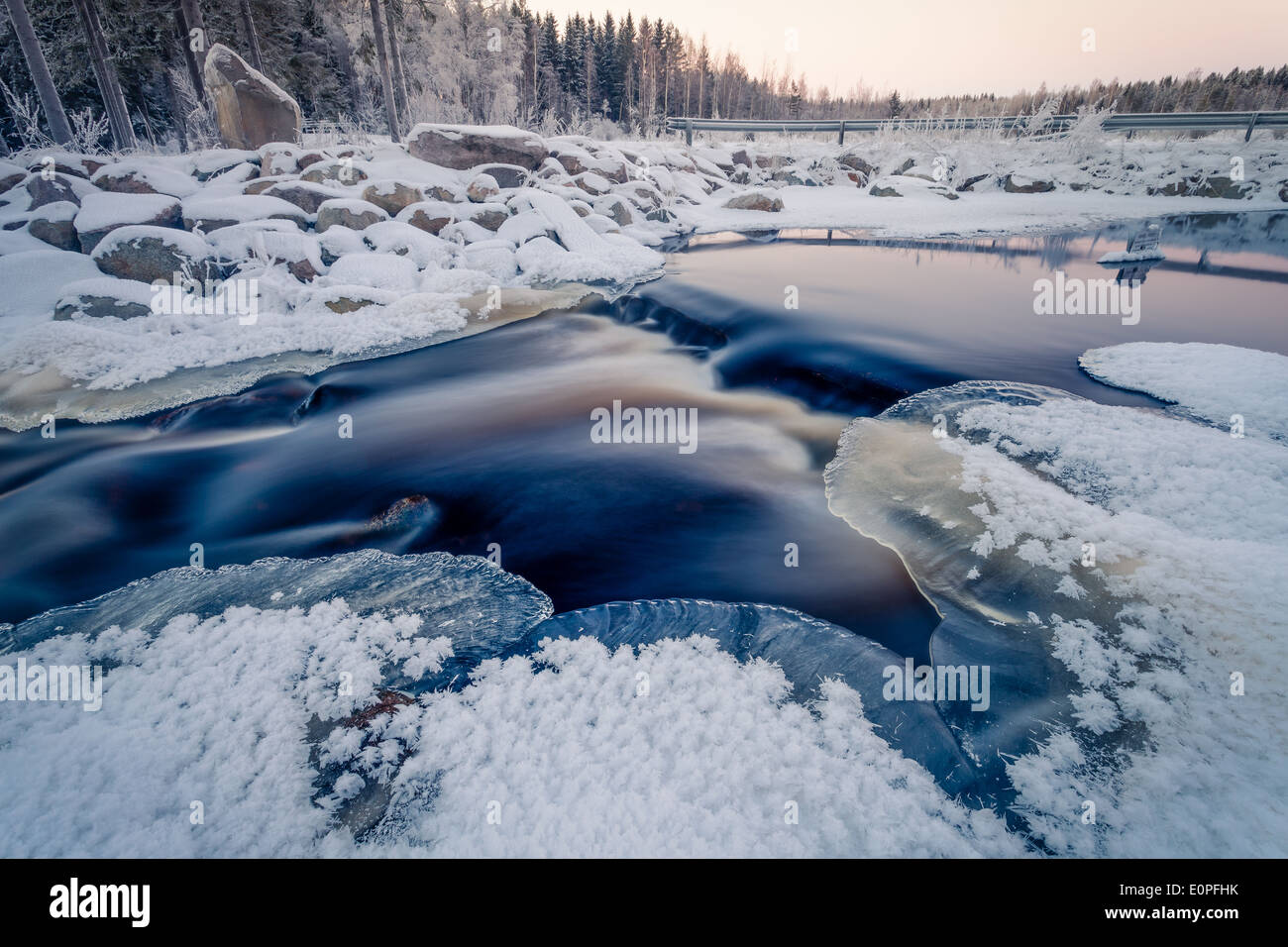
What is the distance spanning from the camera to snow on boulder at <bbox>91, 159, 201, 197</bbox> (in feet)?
29.9

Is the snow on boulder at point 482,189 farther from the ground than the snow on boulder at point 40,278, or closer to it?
farther from the ground

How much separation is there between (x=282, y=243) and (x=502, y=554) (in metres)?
Answer: 7.22

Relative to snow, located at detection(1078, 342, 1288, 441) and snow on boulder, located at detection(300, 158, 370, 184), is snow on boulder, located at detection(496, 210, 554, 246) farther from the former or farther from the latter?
snow, located at detection(1078, 342, 1288, 441)

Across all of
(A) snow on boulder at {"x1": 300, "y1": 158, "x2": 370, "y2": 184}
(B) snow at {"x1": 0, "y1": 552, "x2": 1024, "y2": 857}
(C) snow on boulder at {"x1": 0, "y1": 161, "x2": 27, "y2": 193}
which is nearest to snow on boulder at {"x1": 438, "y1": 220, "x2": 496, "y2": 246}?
(A) snow on boulder at {"x1": 300, "y1": 158, "x2": 370, "y2": 184}

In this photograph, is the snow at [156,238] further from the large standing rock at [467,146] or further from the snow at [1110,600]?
the snow at [1110,600]

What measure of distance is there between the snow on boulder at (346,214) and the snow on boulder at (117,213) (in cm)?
186

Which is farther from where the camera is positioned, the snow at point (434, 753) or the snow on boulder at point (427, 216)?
the snow on boulder at point (427, 216)

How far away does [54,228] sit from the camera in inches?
315

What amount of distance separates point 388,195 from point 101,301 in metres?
4.99

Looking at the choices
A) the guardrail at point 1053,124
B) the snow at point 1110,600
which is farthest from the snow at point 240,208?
the guardrail at point 1053,124

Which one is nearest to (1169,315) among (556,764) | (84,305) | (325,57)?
(556,764)

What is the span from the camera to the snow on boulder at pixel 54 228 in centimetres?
800

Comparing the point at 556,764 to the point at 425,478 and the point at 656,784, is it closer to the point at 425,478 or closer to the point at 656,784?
the point at 656,784

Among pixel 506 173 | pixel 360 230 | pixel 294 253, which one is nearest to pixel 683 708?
pixel 294 253
